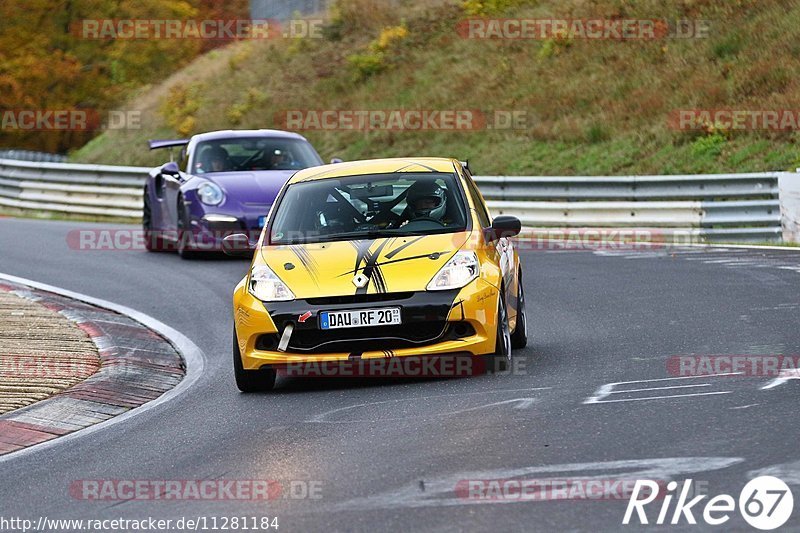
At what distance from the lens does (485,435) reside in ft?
23.7

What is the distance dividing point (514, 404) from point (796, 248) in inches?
412

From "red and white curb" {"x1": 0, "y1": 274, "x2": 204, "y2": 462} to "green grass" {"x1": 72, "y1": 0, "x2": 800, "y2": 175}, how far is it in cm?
1387

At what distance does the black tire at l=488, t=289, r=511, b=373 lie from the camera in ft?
30.8

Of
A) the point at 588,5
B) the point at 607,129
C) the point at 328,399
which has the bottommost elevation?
the point at 328,399

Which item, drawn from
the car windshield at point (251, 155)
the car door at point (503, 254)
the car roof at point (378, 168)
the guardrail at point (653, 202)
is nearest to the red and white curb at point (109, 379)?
the car roof at point (378, 168)

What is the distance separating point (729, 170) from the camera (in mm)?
24672

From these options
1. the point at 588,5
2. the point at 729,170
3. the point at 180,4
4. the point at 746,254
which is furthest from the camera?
the point at 180,4

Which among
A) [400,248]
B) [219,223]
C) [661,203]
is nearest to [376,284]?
[400,248]

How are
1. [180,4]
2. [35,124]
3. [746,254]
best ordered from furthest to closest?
[180,4], [35,124], [746,254]

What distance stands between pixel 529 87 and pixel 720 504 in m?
27.8

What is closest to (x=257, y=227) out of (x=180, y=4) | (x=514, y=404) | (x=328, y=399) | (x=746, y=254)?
(x=746, y=254)

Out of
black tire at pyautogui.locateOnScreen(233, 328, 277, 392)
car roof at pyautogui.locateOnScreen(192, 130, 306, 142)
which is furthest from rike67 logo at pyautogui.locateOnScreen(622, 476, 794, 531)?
car roof at pyautogui.locateOnScreen(192, 130, 306, 142)

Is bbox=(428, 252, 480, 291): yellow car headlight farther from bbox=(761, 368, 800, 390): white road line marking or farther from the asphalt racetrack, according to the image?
bbox=(761, 368, 800, 390): white road line marking

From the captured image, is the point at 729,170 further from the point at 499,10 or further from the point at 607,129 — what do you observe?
the point at 499,10
